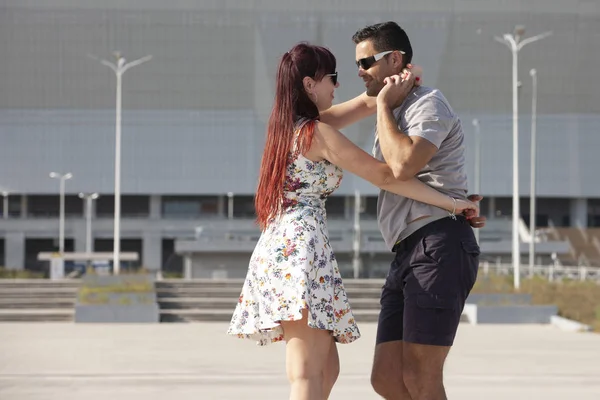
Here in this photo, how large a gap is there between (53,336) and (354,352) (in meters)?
5.71

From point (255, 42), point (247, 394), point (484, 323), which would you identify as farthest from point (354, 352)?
point (255, 42)

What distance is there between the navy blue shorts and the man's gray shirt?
54mm

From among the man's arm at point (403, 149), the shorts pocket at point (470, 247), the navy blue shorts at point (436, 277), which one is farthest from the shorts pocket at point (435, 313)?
the man's arm at point (403, 149)

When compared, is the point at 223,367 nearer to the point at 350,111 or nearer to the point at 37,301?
the point at 350,111

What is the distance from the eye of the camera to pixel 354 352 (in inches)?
551

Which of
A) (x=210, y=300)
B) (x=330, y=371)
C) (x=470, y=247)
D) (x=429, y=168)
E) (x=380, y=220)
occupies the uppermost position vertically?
(x=429, y=168)

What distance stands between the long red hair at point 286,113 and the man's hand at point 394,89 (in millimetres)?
244

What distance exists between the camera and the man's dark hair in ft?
16.1

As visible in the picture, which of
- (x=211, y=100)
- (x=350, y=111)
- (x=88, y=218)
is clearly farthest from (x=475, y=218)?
(x=211, y=100)

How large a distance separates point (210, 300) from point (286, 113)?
70.6 feet

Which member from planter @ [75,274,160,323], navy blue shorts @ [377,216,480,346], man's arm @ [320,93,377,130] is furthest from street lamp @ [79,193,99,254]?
navy blue shorts @ [377,216,480,346]

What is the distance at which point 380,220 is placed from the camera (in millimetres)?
4957

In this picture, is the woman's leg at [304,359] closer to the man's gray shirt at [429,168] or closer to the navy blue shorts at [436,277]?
the navy blue shorts at [436,277]

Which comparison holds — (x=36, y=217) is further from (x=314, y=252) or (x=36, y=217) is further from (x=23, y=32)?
(x=314, y=252)
